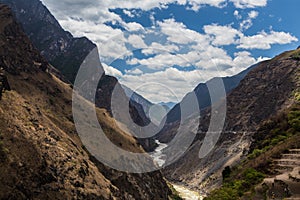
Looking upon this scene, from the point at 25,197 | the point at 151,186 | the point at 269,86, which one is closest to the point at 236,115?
the point at 269,86

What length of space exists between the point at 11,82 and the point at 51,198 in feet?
139

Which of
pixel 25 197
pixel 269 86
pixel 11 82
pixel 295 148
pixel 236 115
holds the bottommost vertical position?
pixel 25 197

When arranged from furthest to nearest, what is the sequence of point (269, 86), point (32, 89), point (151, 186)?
point (269, 86)
point (151, 186)
point (32, 89)

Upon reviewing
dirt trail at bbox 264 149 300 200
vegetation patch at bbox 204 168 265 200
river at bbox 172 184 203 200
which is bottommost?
Result: river at bbox 172 184 203 200

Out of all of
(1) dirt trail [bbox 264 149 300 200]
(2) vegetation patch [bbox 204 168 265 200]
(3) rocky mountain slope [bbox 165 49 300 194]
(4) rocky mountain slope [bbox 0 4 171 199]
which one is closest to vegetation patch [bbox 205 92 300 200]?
(2) vegetation patch [bbox 204 168 265 200]

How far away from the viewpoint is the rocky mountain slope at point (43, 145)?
62.4 metres

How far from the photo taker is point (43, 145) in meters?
71.9

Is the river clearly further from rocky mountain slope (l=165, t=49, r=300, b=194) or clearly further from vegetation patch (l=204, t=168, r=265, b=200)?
vegetation patch (l=204, t=168, r=265, b=200)

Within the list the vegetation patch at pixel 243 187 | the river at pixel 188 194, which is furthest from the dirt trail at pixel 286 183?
the river at pixel 188 194

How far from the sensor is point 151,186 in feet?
355

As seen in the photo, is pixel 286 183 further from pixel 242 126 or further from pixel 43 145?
pixel 242 126

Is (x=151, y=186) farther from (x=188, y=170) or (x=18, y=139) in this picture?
(x=188, y=170)

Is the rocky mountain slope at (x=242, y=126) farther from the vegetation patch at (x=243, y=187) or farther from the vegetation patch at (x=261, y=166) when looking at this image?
the vegetation patch at (x=243, y=187)

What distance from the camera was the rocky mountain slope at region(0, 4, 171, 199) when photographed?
62375 millimetres
